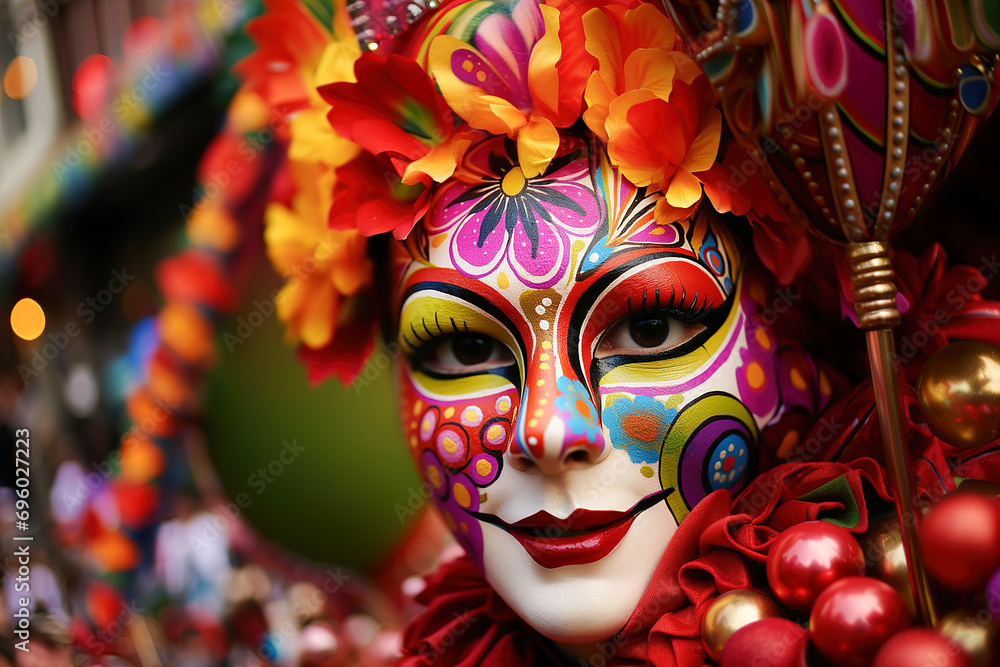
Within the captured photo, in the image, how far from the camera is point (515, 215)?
1.17m

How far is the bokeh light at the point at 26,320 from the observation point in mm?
1947

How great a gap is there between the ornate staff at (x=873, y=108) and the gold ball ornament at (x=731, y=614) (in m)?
0.16

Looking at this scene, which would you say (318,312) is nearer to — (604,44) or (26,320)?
(604,44)

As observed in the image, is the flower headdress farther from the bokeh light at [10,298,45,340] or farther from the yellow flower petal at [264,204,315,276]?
the bokeh light at [10,298,45,340]

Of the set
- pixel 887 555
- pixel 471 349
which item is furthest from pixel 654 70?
pixel 887 555

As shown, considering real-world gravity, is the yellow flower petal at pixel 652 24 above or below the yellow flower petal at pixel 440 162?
above

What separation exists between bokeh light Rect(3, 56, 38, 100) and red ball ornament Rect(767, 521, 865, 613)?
1.82 meters

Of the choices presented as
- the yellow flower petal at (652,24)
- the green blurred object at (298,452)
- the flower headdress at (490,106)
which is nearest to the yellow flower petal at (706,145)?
the flower headdress at (490,106)

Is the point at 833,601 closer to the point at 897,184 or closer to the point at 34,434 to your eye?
the point at 897,184

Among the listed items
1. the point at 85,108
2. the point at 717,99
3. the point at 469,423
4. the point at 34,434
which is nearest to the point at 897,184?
the point at 717,99

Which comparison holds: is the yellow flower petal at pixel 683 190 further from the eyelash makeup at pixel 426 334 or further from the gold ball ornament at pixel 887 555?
the gold ball ornament at pixel 887 555

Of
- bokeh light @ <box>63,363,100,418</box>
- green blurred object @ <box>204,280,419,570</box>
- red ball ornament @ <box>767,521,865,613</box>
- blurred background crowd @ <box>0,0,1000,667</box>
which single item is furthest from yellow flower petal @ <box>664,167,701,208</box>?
bokeh light @ <box>63,363,100,418</box>

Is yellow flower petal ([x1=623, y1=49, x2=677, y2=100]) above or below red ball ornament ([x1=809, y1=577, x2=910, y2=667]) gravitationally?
above

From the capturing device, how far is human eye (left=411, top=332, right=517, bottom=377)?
121cm
